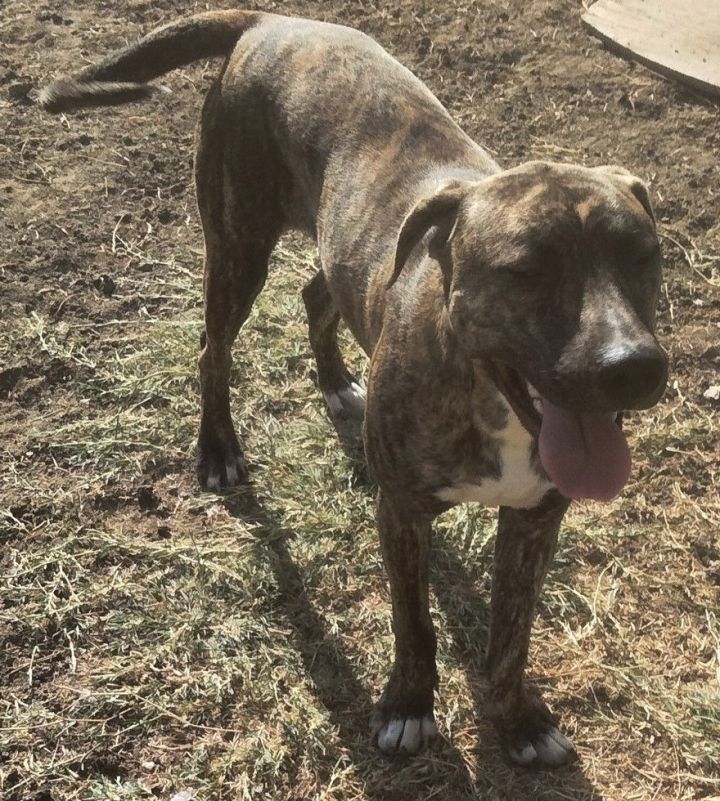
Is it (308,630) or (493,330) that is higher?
(493,330)

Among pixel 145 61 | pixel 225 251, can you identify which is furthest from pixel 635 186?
pixel 145 61

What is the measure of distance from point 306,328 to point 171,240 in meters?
1.03

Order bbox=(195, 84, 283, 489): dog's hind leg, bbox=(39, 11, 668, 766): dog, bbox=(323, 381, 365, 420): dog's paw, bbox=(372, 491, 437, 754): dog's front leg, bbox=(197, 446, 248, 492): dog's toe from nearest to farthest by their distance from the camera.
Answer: bbox=(39, 11, 668, 766): dog < bbox=(372, 491, 437, 754): dog's front leg < bbox=(195, 84, 283, 489): dog's hind leg < bbox=(197, 446, 248, 492): dog's toe < bbox=(323, 381, 365, 420): dog's paw

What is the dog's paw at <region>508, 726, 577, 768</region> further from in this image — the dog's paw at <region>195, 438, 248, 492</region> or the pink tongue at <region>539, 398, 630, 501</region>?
the dog's paw at <region>195, 438, 248, 492</region>

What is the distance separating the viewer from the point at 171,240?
555cm

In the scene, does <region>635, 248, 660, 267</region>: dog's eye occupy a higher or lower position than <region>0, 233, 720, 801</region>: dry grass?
higher

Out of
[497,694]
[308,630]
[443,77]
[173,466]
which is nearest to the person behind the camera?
[497,694]

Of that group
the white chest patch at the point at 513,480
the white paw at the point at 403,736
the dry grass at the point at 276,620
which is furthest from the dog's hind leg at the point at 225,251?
the white chest patch at the point at 513,480

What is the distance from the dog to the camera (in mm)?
2438

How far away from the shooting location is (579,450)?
2.51m

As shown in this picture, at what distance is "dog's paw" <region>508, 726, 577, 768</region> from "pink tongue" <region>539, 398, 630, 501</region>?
1.11 metres

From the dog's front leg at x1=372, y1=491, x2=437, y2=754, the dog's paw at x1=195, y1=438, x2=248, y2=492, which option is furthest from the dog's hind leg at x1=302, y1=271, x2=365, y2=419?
the dog's front leg at x1=372, y1=491, x2=437, y2=754

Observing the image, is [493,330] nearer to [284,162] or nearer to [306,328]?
[284,162]

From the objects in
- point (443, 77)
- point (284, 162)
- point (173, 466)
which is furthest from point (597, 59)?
point (173, 466)
